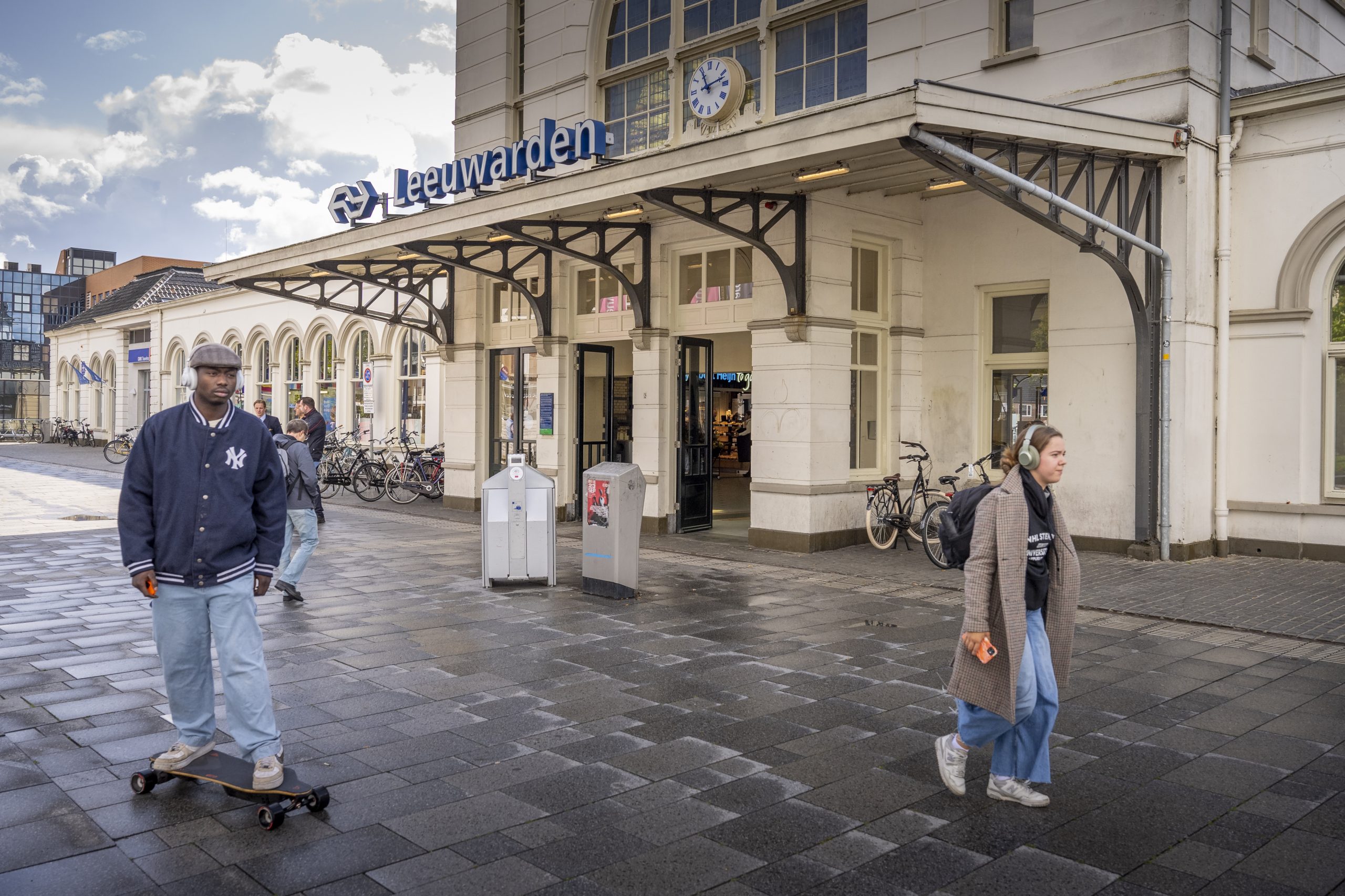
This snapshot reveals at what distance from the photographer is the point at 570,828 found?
13.4ft

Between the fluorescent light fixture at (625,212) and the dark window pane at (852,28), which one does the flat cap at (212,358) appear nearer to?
the fluorescent light fixture at (625,212)

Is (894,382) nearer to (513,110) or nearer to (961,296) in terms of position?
(961,296)

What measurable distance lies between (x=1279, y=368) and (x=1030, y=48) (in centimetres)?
430

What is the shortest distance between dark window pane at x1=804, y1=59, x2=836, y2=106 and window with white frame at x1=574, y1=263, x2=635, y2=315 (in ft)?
10.5

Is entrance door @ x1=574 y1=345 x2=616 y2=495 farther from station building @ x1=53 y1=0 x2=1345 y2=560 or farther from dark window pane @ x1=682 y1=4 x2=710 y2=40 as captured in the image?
dark window pane @ x1=682 y1=4 x2=710 y2=40

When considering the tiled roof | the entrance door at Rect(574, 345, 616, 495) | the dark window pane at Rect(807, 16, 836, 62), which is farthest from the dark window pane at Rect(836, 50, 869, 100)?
the tiled roof

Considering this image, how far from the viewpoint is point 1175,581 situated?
9.84 m

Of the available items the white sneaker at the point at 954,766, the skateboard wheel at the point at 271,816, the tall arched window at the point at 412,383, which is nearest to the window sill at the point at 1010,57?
the white sneaker at the point at 954,766

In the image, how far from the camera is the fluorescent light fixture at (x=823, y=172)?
34.9ft

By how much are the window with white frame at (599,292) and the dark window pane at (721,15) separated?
343 cm

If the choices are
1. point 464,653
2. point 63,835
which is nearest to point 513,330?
point 464,653

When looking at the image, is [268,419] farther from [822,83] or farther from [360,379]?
[822,83]

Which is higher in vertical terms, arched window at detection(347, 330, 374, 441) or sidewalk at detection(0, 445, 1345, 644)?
arched window at detection(347, 330, 374, 441)

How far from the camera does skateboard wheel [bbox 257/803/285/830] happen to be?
13.2 feet
